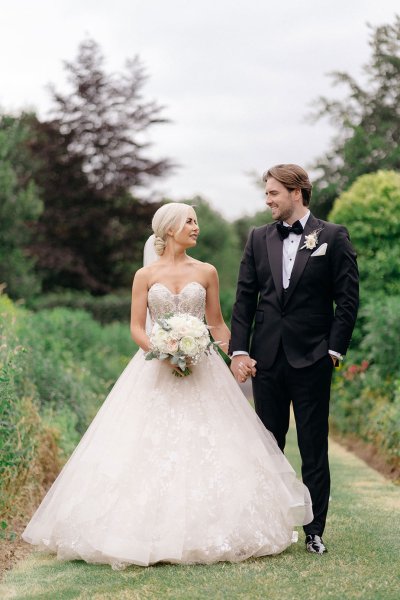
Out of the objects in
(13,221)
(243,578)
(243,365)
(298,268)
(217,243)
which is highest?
(217,243)

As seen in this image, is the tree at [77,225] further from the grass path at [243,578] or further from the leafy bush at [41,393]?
the grass path at [243,578]

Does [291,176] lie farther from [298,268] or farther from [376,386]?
[376,386]

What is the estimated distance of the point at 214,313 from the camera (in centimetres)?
584

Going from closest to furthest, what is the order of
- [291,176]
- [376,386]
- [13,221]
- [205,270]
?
[291,176], [205,270], [376,386], [13,221]

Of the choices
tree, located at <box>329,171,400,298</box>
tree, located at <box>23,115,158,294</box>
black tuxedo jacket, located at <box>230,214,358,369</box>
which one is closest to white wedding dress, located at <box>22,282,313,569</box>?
black tuxedo jacket, located at <box>230,214,358,369</box>

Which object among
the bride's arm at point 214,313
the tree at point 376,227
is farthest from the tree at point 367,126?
the bride's arm at point 214,313

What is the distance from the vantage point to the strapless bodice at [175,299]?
5.65 meters

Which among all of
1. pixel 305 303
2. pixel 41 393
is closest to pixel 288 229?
pixel 305 303

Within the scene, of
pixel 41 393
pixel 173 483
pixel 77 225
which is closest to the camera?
pixel 173 483

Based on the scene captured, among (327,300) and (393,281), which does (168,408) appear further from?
(393,281)

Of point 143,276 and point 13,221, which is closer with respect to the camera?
point 143,276

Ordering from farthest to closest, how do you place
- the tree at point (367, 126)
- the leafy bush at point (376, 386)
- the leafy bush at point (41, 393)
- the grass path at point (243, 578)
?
the tree at point (367, 126) → the leafy bush at point (376, 386) → the leafy bush at point (41, 393) → the grass path at point (243, 578)

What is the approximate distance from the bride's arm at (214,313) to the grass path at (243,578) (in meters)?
1.34

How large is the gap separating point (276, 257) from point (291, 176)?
479mm
